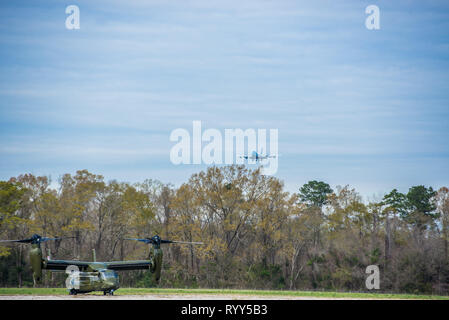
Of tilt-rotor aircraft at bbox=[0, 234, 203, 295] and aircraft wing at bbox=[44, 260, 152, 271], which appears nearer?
tilt-rotor aircraft at bbox=[0, 234, 203, 295]

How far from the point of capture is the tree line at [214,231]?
208ft

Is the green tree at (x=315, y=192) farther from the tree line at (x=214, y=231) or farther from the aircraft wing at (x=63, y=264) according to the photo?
the aircraft wing at (x=63, y=264)

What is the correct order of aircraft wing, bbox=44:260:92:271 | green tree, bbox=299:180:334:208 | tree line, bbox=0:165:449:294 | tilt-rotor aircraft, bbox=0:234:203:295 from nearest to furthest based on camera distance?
1. tilt-rotor aircraft, bbox=0:234:203:295
2. aircraft wing, bbox=44:260:92:271
3. tree line, bbox=0:165:449:294
4. green tree, bbox=299:180:334:208

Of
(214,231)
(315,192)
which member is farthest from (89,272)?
(315,192)

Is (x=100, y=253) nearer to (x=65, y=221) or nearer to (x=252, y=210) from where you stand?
(x=65, y=221)

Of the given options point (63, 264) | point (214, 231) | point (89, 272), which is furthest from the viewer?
point (214, 231)

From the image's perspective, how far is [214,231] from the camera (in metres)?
68.2

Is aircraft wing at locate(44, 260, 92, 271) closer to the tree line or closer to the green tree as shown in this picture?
the tree line

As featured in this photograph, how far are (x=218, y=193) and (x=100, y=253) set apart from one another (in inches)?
634

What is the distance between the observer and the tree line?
2501 inches

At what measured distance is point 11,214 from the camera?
65000 mm

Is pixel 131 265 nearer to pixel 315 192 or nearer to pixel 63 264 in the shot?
pixel 63 264

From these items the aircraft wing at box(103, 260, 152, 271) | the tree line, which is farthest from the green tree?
the aircraft wing at box(103, 260, 152, 271)
